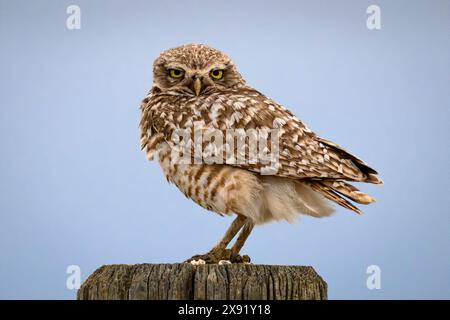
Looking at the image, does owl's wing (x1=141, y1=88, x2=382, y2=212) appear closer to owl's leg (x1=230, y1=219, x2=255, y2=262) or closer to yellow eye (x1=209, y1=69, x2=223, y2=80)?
yellow eye (x1=209, y1=69, x2=223, y2=80)

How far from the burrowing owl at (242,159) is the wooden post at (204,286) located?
116 cm

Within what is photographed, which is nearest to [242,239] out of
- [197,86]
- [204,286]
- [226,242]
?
[226,242]

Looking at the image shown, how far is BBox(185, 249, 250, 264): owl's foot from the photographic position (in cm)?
441

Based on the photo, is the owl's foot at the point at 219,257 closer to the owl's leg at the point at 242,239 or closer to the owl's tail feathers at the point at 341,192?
the owl's leg at the point at 242,239

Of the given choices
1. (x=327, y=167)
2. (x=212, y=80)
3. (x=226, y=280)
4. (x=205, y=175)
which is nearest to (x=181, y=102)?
(x=212, y=80)

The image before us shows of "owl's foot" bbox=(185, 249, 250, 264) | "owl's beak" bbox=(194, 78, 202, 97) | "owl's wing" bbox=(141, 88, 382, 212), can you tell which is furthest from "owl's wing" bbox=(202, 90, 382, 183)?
"owl's foot" bbox=(185, 249, 250, 264)

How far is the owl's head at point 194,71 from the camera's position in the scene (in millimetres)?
4723

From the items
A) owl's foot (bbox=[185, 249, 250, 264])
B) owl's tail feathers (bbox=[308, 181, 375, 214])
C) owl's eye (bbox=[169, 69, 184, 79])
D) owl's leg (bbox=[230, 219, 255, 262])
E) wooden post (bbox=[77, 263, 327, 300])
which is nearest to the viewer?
wooden post (bbox=[77, 263, 327, 300])

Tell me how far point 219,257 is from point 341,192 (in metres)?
0.95

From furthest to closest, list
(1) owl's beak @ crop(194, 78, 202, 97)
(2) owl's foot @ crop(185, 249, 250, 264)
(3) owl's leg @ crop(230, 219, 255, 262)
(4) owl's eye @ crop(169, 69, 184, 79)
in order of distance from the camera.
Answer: (4) owl's eye @ crop(169, 69, 184, 79)
(1) owl's beak @ crop(194, 78, 202, 97)
(3) owl's leg @ crop(230, 219, 255, 262)
(2) owl's foot @ crop(185, 249, 250, 264)

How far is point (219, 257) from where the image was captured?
4.48 meters

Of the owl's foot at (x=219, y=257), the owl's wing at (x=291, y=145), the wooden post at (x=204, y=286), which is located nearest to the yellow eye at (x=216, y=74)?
the owl's wing at (x=291, y=145)

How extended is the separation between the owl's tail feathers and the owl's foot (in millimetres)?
722

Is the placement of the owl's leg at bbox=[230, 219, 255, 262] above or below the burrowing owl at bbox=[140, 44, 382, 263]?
below
